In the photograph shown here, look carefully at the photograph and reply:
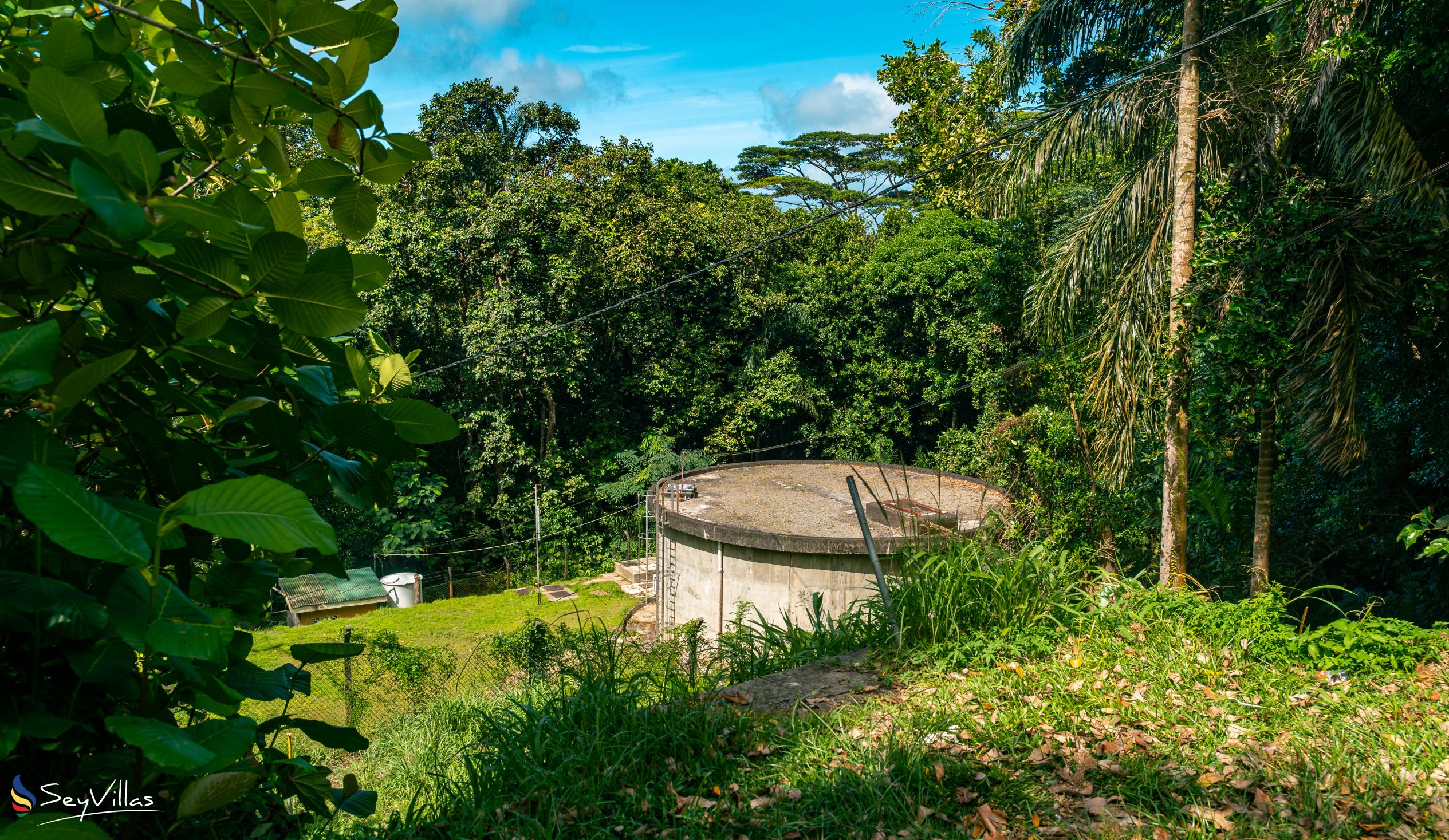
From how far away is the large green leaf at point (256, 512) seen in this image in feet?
2.23

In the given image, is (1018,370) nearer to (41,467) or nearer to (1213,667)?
(1213,667)

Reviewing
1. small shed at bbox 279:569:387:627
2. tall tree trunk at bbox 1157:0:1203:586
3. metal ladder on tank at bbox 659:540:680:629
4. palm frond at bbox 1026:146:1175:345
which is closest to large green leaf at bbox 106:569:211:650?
tall tree trunk at bbox 1157:0:1203:586

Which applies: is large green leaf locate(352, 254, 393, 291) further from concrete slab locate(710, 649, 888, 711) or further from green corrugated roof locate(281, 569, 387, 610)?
green corrugated roof locate(281, 569, 387, 610)

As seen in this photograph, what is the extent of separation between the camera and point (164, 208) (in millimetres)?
774

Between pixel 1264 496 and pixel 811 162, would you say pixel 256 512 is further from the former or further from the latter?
pixel 811 162

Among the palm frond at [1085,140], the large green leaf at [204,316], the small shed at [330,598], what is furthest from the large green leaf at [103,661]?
the small shed at [330,598]

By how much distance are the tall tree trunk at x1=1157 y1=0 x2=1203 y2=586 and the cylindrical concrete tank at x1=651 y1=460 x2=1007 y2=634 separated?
1.82m

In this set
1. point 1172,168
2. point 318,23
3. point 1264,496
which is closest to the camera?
point 318,23

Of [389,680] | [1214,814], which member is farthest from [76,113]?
[389,680]

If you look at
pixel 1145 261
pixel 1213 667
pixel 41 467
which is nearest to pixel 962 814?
pixel 1213 667

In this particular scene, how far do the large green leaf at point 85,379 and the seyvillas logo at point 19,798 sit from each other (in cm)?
42

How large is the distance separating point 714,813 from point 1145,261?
256 inches

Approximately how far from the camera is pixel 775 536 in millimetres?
10711

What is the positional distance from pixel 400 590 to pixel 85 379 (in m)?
19.0
